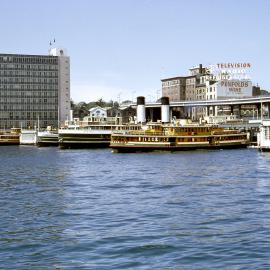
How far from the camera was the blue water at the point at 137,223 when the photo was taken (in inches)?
1024

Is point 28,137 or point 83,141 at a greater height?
point 28,137

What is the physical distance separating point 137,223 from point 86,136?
4183 inches

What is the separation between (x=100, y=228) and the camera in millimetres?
32344

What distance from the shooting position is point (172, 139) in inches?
4572

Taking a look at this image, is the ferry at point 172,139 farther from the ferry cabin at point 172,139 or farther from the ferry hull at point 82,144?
the ferry hull at point 82,144

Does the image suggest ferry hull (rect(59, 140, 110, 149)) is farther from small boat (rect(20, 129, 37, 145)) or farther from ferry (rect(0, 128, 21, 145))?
ferry (rect(0, 128, 21, 145))

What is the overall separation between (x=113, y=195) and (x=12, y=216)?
1115 centimetres

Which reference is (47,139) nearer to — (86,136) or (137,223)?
(86,136)

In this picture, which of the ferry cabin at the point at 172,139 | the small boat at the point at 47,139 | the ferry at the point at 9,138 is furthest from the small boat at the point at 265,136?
the ferry at the point at 9,138

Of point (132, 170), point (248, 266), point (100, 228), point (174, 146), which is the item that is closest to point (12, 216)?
point (100, 228)

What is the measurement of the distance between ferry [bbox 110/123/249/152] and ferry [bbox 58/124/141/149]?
62.3 ft

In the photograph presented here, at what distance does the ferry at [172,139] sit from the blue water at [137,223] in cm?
5521

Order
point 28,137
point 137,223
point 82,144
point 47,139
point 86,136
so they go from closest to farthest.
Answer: point 137,223 < point 86,136 < point 82,144 < point 47,139 < point 28,137

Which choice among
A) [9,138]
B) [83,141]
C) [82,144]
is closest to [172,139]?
[83,141]
